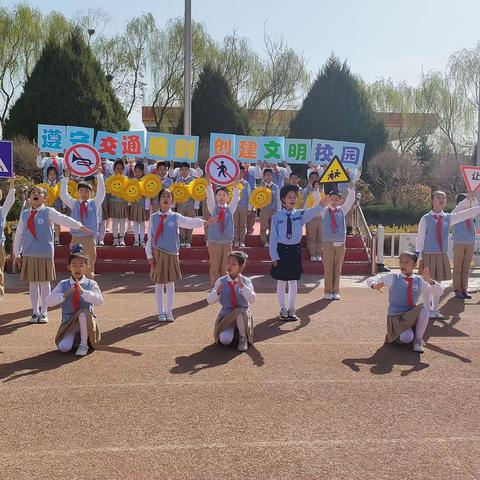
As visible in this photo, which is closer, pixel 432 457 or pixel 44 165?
pixel 432 457

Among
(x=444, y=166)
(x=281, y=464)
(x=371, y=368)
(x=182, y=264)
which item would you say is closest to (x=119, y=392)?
(x=281, y=464)

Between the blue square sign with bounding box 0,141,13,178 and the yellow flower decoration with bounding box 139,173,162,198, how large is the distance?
11.6 feet

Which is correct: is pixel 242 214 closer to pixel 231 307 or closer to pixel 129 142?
pixel 129 142

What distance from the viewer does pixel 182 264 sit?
11984 mm

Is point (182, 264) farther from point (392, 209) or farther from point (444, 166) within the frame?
point (444, 166)

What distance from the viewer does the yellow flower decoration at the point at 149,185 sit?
37.9 feet

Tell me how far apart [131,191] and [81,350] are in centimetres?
577

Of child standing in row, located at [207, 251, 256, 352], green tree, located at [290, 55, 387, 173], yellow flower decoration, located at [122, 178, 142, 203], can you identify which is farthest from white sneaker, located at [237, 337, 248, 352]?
green tree, located at [290, 55, 387, 173]

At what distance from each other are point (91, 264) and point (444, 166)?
28.5m

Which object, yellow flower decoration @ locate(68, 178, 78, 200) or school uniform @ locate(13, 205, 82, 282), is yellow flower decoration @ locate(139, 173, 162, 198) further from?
school uniform @ locate(13, 205, 82, 282)

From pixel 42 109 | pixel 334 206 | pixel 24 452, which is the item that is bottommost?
pixel 24 452

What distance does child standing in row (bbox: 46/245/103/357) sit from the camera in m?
6.14

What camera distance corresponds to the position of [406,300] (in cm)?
651

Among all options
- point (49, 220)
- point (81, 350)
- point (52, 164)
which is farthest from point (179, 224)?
point (52, 164)
